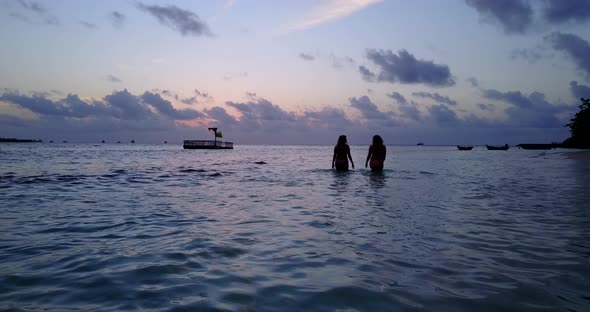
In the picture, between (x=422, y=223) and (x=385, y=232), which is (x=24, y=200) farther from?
(x=422, y=223)

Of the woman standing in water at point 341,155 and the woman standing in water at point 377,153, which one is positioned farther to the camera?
the woman standing in water at point 341,155

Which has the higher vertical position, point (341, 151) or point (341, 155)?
point (341, 151)

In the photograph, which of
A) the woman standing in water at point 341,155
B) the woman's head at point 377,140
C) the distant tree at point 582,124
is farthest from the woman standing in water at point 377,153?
the distant tree at point 582,124

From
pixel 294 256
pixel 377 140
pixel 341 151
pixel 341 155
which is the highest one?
pixel 377 140

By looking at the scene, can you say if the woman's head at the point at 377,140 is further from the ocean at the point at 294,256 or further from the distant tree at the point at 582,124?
the distant tree at the point at 582,124

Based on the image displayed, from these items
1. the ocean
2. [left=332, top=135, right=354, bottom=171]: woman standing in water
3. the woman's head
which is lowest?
the ocean

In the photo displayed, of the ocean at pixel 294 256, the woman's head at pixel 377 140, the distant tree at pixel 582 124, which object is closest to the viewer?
the ocean at pixel 294 256

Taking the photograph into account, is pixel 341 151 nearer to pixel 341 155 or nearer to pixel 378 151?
pixel 341 155

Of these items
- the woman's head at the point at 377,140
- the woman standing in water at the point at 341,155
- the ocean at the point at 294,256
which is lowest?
the ocean at the point at 294,256

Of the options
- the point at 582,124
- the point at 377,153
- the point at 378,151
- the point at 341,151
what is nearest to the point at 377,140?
the point at 378,151

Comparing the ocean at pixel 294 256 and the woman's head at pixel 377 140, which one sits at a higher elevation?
the woman's head at pixel 377 140

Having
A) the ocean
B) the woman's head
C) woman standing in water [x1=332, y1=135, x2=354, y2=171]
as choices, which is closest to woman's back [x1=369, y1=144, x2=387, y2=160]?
the woman's head

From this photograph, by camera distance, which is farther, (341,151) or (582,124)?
(582,124)

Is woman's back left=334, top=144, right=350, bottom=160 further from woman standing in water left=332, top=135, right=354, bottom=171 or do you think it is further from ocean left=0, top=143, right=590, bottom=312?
ocean left=0, top=143, right=590, bottom=312
